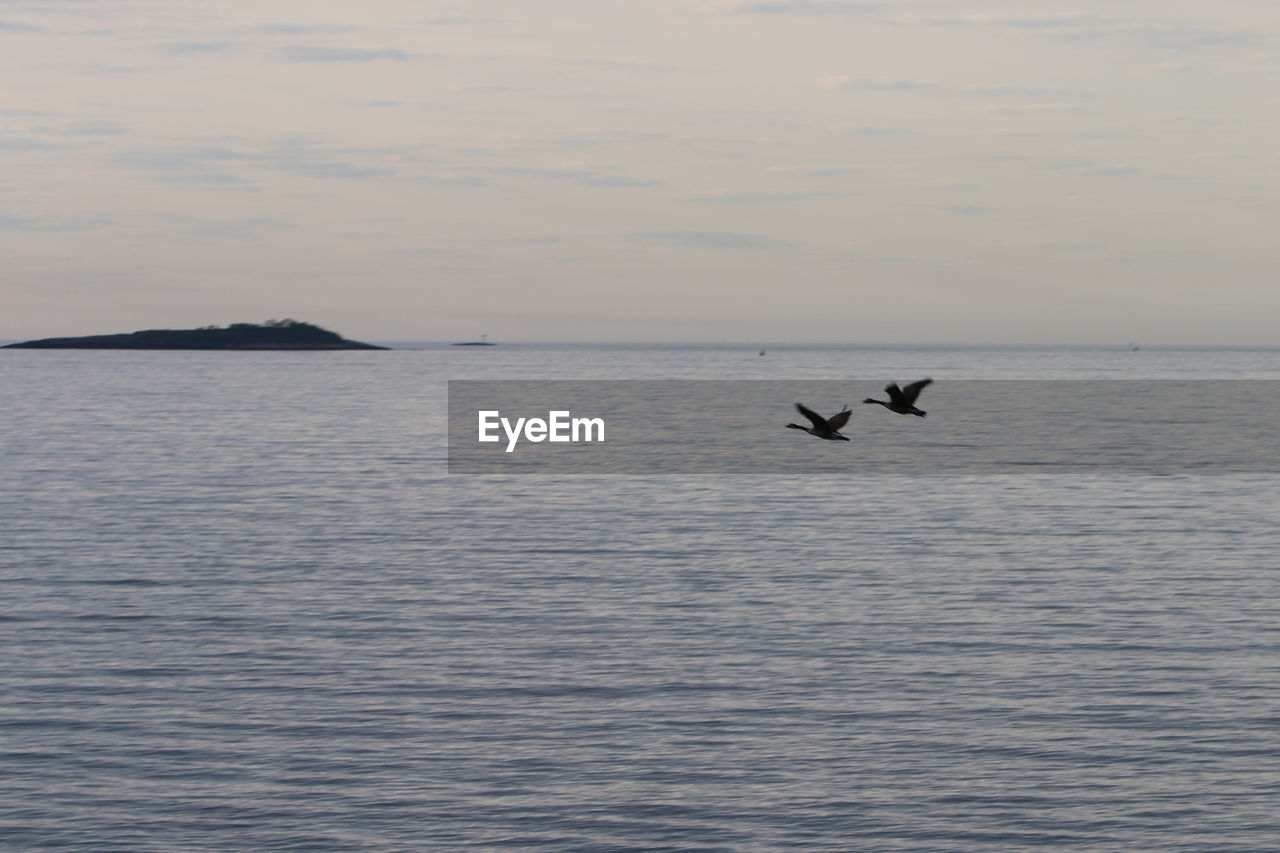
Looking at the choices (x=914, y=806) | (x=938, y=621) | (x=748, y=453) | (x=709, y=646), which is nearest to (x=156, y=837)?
(x=914, y=806)

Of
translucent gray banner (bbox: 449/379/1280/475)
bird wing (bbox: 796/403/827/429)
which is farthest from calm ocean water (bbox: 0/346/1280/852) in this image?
translucent gray banner (bbox: 449/379/1280/475)

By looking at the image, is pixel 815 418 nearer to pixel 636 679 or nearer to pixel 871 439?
pixel 636 679

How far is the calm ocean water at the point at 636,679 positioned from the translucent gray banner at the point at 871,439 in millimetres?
17163

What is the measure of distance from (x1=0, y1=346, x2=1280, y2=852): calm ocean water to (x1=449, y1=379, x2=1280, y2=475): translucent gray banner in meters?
17.2

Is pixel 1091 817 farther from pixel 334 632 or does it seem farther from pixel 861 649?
pixel 334 632

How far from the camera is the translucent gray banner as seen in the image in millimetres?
92625

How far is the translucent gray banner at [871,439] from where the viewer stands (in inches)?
3647

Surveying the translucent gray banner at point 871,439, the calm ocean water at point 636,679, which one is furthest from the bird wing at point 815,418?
the translucent gray banner at point 871,439

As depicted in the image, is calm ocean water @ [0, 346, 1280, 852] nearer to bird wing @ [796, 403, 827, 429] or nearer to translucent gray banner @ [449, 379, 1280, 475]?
bird wing @ [796, 403, 827, 429]

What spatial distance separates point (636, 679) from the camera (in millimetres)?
34750

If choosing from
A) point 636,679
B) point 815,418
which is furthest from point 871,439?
point 815,418

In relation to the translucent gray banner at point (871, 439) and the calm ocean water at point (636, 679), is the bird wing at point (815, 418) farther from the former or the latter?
the translucent gray banner at point (871, 439)

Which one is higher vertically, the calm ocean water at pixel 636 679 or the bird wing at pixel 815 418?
the bird wing at pixel 815 418

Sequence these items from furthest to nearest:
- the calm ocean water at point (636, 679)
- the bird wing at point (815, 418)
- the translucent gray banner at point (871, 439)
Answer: the translucent gray banner at point (871, 439)
the bird wing at point (815, 418)
the calm ocean water at point (636, 679)
